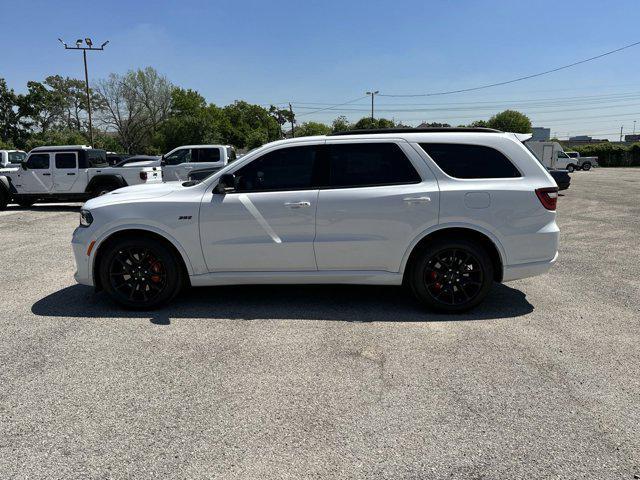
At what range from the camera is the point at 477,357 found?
3.67 m

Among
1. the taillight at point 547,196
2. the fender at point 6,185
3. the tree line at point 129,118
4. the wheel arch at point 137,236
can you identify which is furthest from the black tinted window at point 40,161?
the tree line at point 129,118

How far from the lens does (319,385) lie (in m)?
3.25

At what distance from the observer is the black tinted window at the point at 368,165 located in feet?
14.9

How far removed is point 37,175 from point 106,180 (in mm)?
2100

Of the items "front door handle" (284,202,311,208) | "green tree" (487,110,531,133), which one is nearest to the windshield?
"front door handle" (284,202,311,208)

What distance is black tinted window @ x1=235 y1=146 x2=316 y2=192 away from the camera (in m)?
4.59

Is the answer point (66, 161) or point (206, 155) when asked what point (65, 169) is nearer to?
point (66, 161)

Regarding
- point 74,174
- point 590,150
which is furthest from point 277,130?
point 74,174

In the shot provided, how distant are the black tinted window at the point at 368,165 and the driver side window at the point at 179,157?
1222 centimetres

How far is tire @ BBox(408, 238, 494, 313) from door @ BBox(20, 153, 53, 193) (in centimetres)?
1302

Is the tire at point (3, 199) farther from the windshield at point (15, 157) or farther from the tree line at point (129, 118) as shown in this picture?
the tree line at point (129, 118)

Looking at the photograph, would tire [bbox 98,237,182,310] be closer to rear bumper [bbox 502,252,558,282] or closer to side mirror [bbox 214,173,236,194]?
side mirror [bbox 214,173,236,194]

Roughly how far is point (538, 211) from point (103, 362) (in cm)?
419

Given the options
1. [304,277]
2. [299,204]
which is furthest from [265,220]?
[304,277]
